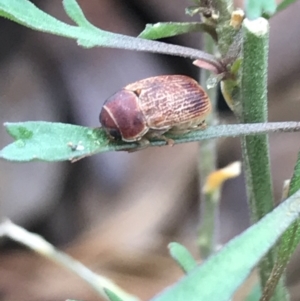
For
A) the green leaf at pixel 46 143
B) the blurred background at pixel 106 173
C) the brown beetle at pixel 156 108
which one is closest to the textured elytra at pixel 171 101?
the brown beetle at pixel 156 108

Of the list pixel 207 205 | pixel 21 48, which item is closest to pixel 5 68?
pixel 21 48

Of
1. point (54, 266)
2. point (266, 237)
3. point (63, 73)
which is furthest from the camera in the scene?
point (63, 73)

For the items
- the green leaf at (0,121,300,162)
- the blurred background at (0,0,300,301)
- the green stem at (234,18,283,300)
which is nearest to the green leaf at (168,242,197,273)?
the green stem at (234,18,283,300)

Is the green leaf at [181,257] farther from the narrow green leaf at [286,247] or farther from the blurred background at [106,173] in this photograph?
the blurred background at [106,173]

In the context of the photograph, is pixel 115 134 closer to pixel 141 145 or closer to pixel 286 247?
pixel 141 145

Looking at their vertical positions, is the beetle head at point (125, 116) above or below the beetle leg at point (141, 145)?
above

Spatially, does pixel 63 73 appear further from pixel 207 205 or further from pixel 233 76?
pixel 233 76
